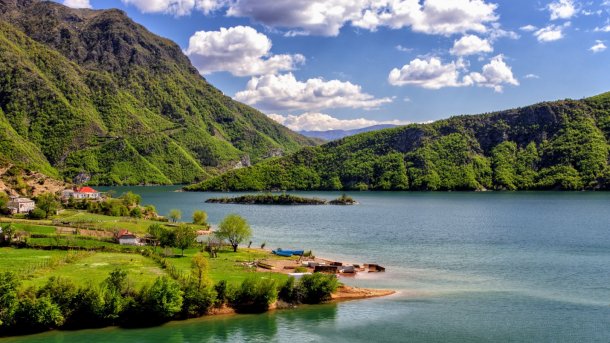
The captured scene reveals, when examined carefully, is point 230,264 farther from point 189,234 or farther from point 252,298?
point 252,298

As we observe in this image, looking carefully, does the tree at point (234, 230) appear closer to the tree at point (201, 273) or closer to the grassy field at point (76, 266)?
the grassy field at point (76, 266)

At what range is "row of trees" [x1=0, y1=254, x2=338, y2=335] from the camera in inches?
1838

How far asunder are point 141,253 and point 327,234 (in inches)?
2066

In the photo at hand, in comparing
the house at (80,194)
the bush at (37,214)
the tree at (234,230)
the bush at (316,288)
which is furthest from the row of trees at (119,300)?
the house at (80,194)

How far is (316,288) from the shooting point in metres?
59.4

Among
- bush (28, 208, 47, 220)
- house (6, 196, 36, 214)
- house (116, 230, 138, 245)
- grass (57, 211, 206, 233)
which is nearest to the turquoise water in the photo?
grass (57, 211, 206, 233)

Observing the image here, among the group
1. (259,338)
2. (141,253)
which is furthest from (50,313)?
(141,253)

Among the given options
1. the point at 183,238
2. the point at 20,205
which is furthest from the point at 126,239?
the point at 20,205

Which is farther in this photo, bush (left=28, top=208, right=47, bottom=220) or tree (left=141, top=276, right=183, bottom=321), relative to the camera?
bush (left=28, top=208, right=47, bottom=220)

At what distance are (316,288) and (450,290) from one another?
57.0 feet

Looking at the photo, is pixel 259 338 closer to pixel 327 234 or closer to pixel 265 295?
pixel 265 295

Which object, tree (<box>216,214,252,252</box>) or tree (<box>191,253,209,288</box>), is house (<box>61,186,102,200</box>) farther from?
tree (<box>191,253,209,288</box>)

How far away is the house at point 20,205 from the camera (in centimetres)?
11441

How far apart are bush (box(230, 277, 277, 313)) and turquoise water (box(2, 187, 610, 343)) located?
1722mm
